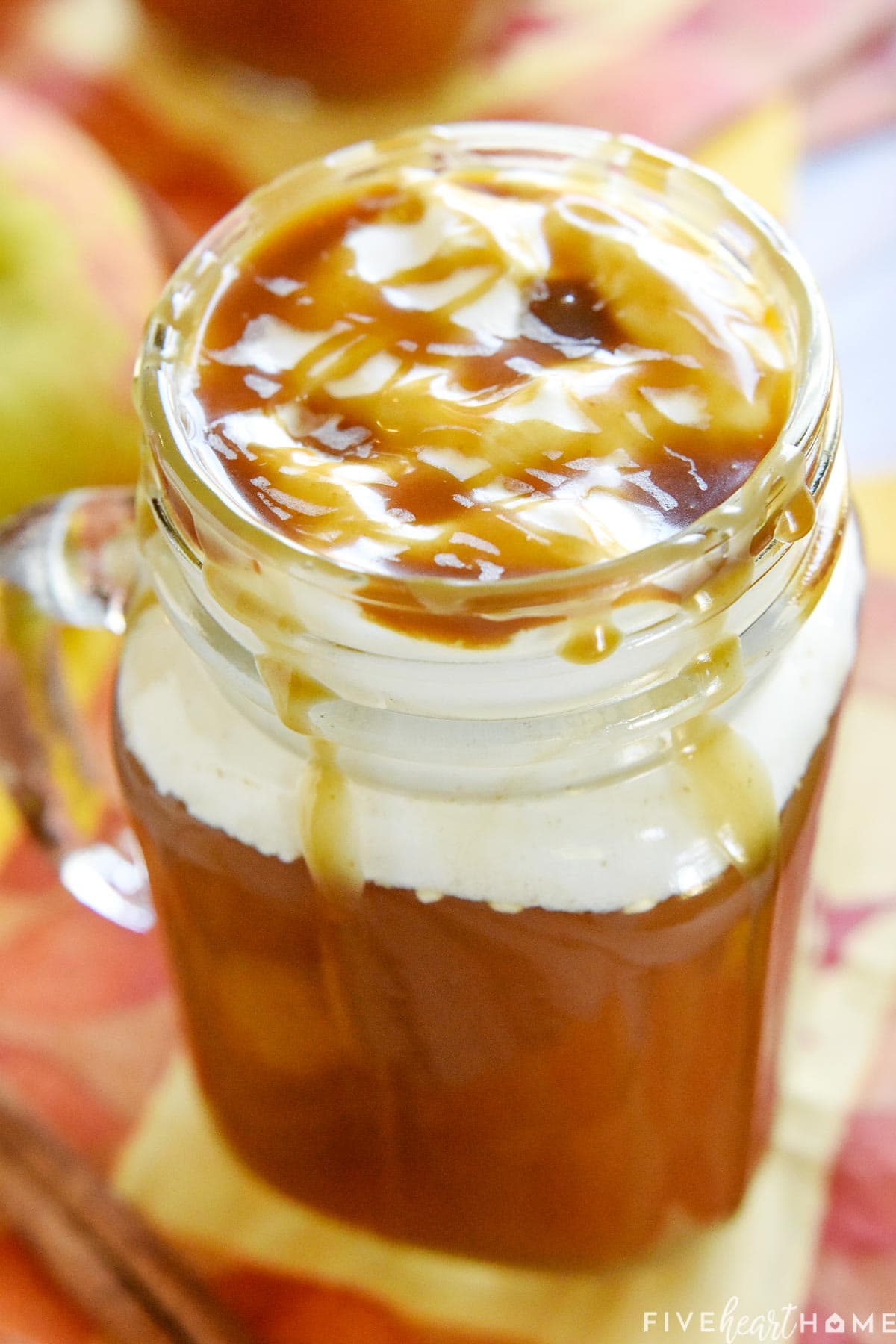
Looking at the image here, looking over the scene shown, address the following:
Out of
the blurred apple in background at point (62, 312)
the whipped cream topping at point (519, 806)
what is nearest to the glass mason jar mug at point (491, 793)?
the whipped cream topping at point (519, 806)

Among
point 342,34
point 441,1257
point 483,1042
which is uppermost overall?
point 342,34

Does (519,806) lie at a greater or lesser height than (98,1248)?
greater

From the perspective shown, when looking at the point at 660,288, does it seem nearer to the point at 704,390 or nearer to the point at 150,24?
the point at 704,390

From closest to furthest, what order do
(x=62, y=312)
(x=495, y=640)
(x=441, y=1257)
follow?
(x=495, y=640), (x=441, y=1257), (x=62, y=312)

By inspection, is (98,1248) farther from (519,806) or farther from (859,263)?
(859,263)

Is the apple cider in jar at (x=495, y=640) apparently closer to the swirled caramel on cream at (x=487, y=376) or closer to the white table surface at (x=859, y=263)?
the swirled caramel on cream at (x=487, y=376)

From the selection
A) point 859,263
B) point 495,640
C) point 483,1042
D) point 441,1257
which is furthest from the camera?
point 859,263

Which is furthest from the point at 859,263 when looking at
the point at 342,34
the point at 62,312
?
the point at 62,312
